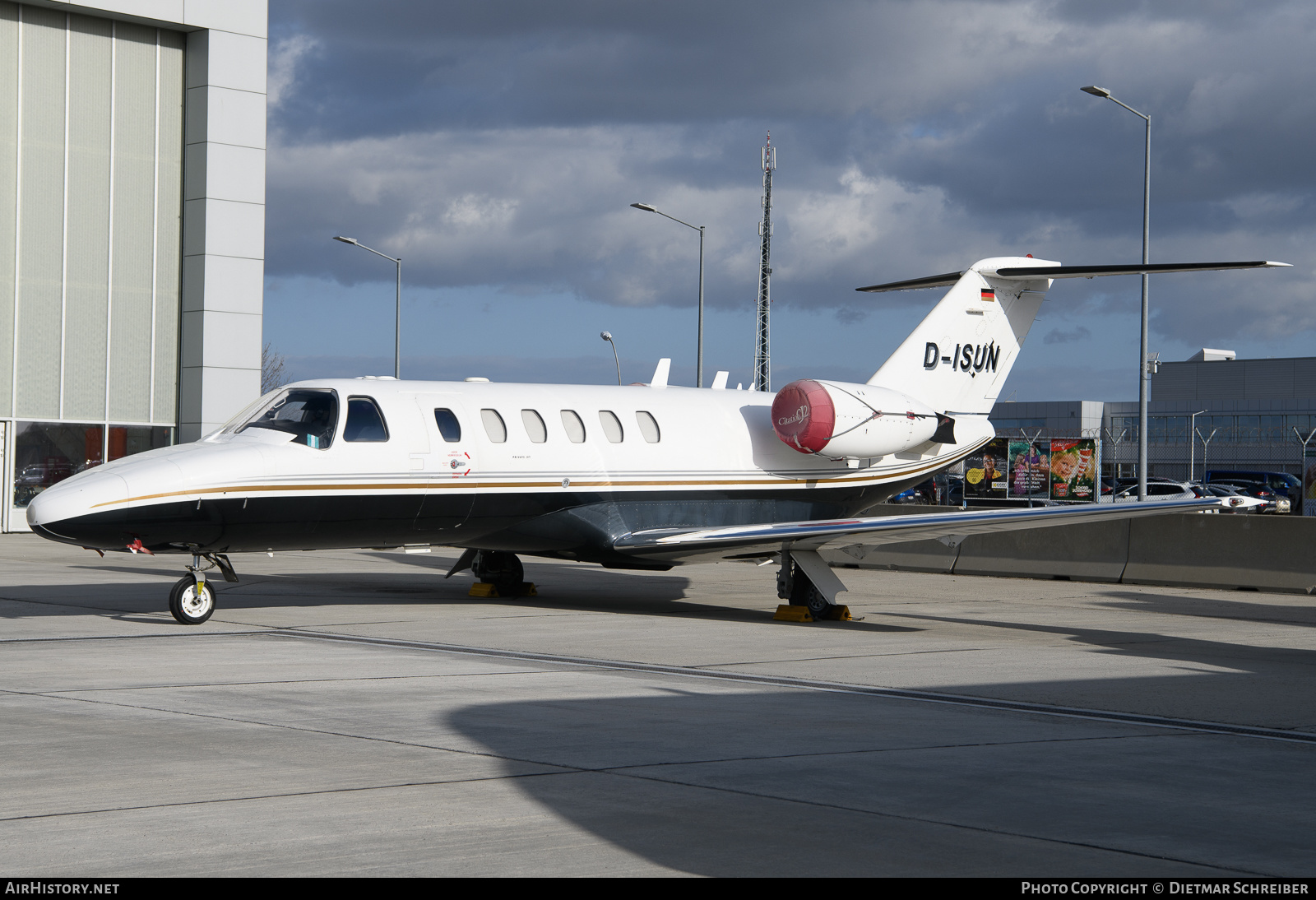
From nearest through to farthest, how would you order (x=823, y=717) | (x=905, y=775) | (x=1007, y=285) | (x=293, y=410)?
1. (x=905, y=775)
2. (x=823, y=717)
3. (x=293, y=410)
4. (x=1007, y=285)

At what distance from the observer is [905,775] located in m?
7.14

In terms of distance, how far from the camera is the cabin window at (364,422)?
597 inches

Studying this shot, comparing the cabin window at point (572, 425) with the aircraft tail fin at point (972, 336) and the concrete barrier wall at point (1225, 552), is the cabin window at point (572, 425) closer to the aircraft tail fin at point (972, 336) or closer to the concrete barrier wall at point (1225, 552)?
the aircraft tail fin at point (972, 336)

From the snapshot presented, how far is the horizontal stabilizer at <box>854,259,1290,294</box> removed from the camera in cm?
1731

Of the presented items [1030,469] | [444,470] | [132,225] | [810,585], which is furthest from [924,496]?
[444,470]

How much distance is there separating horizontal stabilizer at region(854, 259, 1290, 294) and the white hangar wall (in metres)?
18.3

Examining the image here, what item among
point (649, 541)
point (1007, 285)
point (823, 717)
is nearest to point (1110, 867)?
point (823, 717)

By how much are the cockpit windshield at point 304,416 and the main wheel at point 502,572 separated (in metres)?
4.34

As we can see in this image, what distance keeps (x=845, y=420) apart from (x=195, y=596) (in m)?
8.23

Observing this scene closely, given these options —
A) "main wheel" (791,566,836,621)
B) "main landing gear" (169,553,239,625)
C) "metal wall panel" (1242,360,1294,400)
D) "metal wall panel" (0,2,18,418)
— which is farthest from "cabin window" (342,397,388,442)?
"metal wall panel" (1242,360,1294,400)

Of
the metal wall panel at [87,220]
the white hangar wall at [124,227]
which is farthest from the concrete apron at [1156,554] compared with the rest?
the metal wall panel at [87,220]

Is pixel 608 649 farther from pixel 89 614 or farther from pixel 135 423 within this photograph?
pixel 135 423

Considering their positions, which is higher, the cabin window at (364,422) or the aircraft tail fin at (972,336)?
the aircraft tail fin at (972,336)
